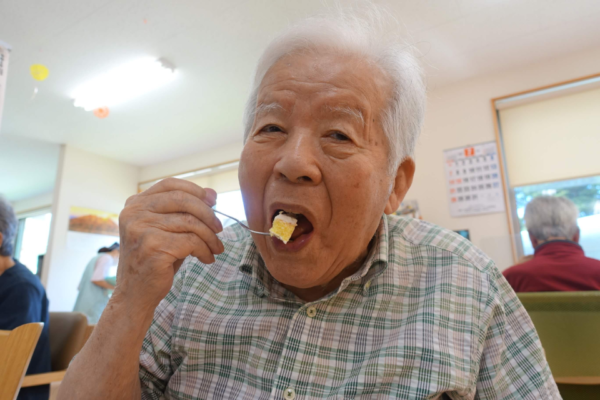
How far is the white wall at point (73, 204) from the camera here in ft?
16.5

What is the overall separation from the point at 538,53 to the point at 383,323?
11.3ft

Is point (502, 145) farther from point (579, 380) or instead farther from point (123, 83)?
point (123, 83)

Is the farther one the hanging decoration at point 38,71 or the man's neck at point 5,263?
the hanging decoration at point 38,71

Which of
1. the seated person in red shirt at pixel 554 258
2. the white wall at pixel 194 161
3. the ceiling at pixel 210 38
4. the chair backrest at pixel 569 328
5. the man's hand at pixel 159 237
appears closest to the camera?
the man's hand at pixel 159 237

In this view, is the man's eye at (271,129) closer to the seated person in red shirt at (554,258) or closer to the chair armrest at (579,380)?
the chair armrest at (579,380)

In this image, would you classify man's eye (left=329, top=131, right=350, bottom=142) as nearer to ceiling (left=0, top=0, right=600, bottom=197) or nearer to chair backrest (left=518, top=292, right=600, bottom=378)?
chair backrest (left=518, top=292, right=600, bottom=378)

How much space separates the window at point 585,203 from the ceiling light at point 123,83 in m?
3.38

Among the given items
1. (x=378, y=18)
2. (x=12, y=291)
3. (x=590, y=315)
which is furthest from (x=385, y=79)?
(x=12, y=291)

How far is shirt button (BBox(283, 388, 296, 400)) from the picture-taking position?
0.73 metres

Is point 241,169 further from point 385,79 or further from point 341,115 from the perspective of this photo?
point 385,79

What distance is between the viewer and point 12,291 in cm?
187

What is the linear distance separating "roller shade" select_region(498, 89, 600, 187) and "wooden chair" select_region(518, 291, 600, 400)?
8.07ft

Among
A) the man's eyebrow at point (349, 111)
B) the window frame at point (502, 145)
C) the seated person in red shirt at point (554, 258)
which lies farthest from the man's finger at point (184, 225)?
the window frame at point (502, 145)

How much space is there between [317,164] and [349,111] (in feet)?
0.47
